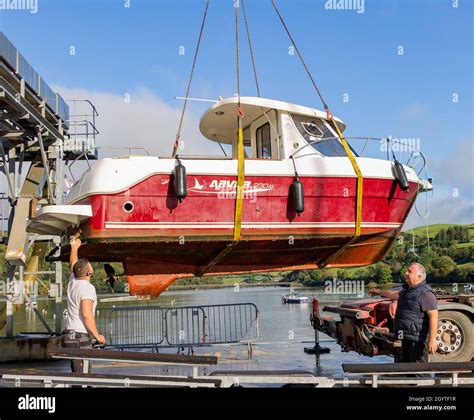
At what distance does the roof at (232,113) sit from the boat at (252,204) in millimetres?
21

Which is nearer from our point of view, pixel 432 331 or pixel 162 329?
pixel 432 331

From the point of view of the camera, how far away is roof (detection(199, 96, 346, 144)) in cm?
933

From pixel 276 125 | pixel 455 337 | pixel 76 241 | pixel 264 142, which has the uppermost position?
pixel 276 125

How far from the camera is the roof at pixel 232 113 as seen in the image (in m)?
9.33

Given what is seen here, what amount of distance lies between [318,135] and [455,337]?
388 cm

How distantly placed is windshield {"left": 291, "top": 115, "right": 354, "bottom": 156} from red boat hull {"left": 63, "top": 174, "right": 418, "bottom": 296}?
0.68 meters

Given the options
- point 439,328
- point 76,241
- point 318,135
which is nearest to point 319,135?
point 318,135

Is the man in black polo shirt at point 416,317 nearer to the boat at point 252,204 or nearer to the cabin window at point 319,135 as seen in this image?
the boat at point 252,204

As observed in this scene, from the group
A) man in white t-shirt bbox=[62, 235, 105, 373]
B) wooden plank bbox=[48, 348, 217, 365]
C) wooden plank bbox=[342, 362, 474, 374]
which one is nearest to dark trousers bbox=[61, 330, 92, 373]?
man in white t-shirt bbox=[62, 235, 105, 373]

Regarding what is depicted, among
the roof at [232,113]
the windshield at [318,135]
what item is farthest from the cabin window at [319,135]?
the roof at [232,113]

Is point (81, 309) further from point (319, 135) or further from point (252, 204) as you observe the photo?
point (319, 135)

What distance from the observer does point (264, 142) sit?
9961 millimetres
